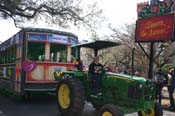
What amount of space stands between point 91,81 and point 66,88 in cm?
125

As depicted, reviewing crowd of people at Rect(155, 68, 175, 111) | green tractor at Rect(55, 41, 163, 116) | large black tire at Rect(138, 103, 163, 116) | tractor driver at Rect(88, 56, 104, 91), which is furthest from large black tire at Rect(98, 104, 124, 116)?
crowd of people at Rect(155, 68, 175, 111)

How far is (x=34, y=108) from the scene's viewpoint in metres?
13.8

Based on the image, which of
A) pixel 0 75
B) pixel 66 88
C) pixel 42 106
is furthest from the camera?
pixel 0 75

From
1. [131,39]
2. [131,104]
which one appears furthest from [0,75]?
[131,39]

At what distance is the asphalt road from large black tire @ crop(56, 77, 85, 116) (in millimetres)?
532

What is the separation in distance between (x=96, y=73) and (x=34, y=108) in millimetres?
3600

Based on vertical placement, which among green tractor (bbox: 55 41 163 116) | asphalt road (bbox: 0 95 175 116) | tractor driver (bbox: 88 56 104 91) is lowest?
asphalt road (bbox: 0 95 175 116)

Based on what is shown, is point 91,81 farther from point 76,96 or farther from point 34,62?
point 34,62

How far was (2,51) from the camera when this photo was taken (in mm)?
19781

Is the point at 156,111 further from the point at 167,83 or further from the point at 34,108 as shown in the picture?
the point at 167,83

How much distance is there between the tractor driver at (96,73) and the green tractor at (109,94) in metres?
0.14

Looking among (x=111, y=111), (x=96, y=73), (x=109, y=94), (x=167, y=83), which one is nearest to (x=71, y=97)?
(x=96, y=73)

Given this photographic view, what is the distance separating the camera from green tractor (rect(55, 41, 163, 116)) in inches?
393

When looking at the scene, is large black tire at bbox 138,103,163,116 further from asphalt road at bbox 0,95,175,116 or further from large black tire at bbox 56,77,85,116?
large black tire at bbox 56,77,85,116
